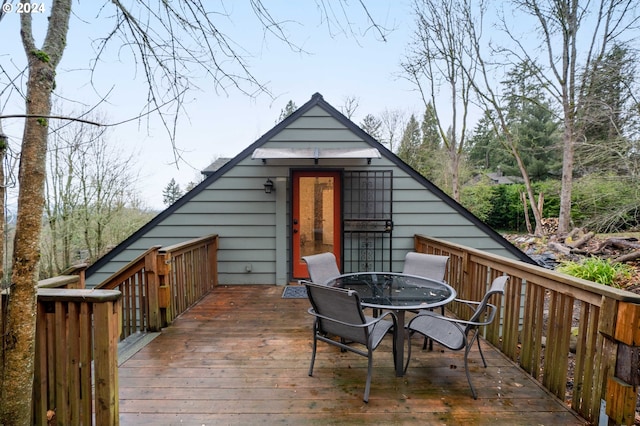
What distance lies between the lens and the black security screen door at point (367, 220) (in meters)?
4.87

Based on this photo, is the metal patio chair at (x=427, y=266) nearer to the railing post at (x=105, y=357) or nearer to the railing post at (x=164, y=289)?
the railing post at (x=164, y=289)

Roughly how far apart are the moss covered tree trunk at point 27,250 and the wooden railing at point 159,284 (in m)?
1.79

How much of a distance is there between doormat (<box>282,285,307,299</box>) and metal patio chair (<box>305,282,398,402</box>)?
1893 mm

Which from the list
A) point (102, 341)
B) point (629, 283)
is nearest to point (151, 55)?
point (102, 341)

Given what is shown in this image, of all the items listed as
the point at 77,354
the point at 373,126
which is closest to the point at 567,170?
the point at 373,126

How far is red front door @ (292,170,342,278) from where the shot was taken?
495 centimetres

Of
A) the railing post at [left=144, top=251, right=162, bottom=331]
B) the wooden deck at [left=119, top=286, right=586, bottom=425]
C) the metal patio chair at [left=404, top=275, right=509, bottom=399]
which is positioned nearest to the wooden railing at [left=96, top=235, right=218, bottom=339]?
the railing post at [left=144, top=251, right=162, bottom=331]

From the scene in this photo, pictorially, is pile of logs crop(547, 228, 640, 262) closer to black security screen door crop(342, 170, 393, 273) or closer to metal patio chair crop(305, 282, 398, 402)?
black security screen door crop(342, 170, 393, 273)

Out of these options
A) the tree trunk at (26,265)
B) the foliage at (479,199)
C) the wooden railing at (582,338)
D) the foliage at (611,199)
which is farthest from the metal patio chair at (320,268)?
the foliage at (479,199)

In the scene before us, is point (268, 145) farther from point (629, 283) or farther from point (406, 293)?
point (629, 283)

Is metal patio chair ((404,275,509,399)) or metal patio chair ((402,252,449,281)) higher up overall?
metal patio chair ((402,252,449,281))

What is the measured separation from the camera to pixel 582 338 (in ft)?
6.31

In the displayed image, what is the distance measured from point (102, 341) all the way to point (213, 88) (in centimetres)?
174

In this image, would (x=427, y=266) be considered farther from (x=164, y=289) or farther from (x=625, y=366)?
(x=164, y=289)
